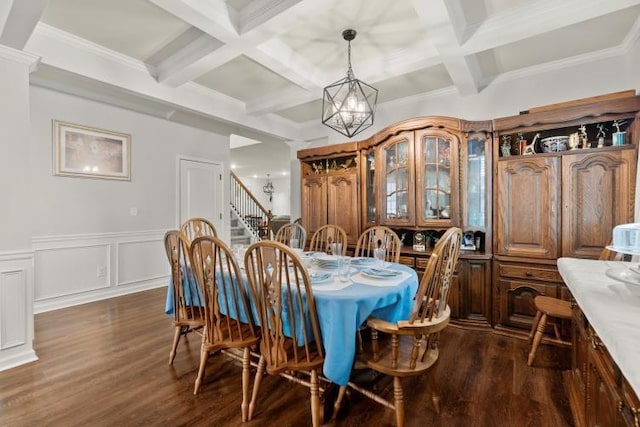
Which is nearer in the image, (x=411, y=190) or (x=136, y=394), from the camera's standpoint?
(x=136, y=394)

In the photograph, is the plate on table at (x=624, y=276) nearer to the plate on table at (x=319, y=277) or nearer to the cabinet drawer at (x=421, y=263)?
the plate on table at (x=319, y=277)

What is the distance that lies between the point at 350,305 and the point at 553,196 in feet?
7.67

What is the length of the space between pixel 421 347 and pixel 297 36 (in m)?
2.74

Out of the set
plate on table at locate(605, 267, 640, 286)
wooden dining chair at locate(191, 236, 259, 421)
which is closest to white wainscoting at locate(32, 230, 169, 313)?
wooden dining chair at locate(191, 236, 259, 421)

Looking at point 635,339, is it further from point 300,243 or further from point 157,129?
point 157,129

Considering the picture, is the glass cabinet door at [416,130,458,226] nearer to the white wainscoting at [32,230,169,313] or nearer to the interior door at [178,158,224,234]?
the interior door at [178,158,224,234]

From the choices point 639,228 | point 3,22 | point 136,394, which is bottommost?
point 136,394

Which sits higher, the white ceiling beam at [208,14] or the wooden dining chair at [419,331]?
the white ceiling beam at [208,14]

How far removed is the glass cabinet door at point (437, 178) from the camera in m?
3.20

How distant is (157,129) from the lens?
14.8 ft

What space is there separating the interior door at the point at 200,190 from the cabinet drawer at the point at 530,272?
4330 millimetres

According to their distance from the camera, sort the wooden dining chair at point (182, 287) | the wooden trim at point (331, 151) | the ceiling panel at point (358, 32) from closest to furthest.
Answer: the wooden dining chair at point (182, 287) < the ceiling panel at point (358, 32) < the wooden trim at point (331, 151)

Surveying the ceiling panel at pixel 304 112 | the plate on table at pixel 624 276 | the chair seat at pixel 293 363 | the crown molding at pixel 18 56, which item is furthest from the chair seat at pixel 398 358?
the ceiling panel at pixel 304 112

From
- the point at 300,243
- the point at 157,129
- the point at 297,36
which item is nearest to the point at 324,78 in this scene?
the point at 297,36
